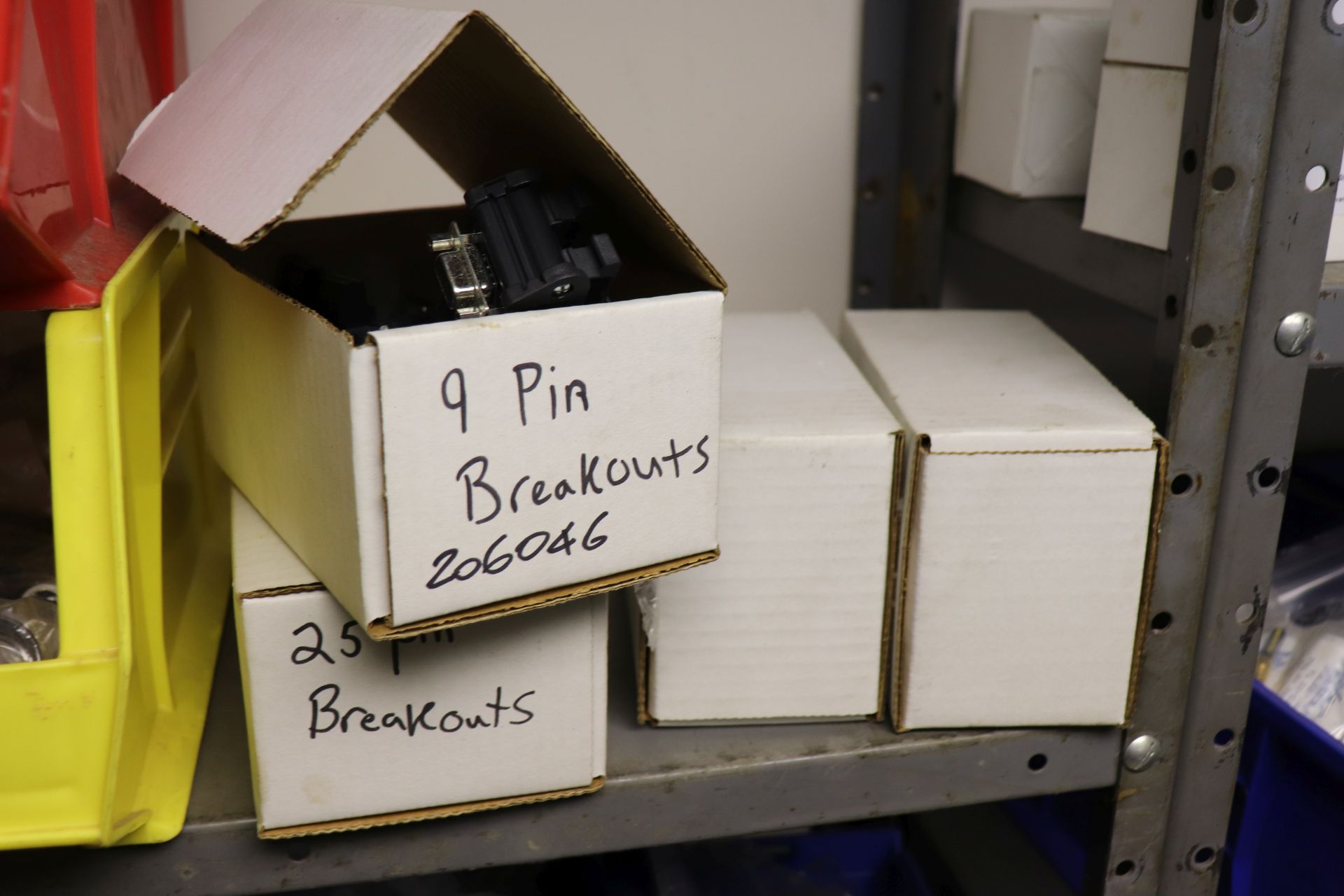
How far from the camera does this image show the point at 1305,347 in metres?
0.64

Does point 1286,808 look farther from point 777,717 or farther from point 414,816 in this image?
point 414,816

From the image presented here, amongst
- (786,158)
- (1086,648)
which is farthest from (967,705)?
(786,158)

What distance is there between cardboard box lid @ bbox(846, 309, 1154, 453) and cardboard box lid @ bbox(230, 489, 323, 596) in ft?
1.19

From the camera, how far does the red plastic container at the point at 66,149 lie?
498 millimetres

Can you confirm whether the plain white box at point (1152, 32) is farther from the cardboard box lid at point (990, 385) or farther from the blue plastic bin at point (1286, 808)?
the blue plastic bin at point (1286, 808)

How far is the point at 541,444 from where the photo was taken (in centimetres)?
52

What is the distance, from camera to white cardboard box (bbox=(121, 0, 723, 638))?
0.48 metres

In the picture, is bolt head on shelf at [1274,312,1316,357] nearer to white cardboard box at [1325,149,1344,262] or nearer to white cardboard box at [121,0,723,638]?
white cardboard box at [1325,149,1344,262]

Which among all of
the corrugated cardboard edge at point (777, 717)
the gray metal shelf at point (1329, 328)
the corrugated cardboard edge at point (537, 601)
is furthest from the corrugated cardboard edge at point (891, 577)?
the gray metal shelf at point (1329, 328)

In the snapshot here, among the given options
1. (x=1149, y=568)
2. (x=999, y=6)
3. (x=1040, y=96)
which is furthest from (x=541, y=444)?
(x=999, y=6)

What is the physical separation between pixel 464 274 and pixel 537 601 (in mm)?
168

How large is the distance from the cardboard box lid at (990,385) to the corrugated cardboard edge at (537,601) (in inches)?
6.8

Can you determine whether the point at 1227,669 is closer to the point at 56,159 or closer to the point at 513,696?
the point at 513,696

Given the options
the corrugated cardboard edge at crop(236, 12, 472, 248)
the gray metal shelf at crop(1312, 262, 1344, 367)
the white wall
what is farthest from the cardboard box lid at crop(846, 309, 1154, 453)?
the corrugated cardboard edge at crop(236, 12, 472, 248)
